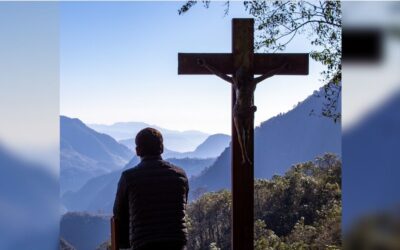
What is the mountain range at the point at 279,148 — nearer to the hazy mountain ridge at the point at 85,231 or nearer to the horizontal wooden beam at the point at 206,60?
the hazy mountain ridge at the point at 85,231

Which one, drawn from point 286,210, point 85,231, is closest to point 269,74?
point 286,210

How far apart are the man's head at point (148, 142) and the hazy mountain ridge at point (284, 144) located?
8.34 meters

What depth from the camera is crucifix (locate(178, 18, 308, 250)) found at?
3.33 metres

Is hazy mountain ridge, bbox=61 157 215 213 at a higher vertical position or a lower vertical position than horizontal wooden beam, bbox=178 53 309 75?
lower

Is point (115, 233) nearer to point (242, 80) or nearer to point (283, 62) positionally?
point (242, 80)

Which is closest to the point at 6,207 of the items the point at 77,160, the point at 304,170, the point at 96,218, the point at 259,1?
the point at 259,1

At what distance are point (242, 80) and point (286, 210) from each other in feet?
20.0

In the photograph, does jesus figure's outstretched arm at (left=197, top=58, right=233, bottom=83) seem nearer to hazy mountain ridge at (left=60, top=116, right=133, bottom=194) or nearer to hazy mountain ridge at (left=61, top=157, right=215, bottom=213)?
hazy mountain ridge at (left=61, top=157, right=215, bottom=213)

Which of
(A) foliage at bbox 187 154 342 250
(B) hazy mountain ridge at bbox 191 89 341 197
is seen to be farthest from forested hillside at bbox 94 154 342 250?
(B) hazy mountain ridge at bbox 191 89 341 197

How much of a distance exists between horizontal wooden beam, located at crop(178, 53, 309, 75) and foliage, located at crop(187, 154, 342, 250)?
151 inches

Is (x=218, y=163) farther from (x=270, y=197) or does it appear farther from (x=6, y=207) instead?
(x=6, y=207)

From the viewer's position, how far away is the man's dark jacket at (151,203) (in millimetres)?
2439

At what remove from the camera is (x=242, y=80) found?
11.1 feet

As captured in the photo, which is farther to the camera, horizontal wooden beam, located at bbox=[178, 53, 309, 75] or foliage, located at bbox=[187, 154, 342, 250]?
foliage, located at bbox=[187, 154, 342, 250]
